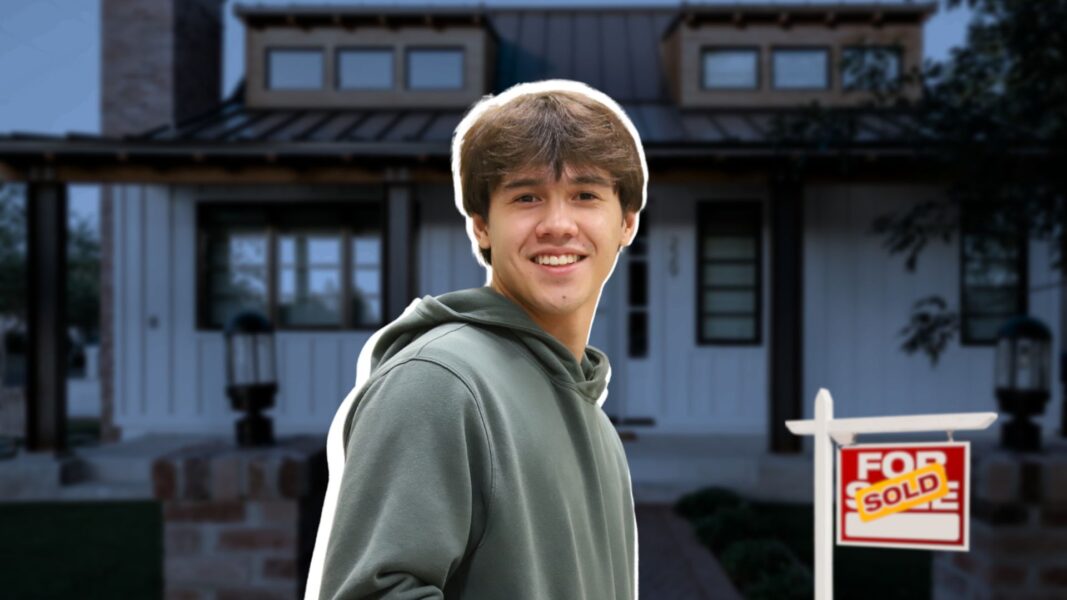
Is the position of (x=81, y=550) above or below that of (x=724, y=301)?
below

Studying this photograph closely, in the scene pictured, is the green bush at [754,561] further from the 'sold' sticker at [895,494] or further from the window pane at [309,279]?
the window pane at [309,279]

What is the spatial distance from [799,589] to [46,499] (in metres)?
6.73

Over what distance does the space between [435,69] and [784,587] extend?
779cm

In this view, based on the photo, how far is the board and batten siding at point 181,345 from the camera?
10164 mm

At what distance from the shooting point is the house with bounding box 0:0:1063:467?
32.4 ft

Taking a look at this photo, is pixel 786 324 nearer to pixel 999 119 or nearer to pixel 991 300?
pixel 999 119

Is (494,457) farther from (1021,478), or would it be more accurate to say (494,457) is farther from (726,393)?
(726,393)

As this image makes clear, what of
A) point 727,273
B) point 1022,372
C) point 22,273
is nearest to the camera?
point 1022,372

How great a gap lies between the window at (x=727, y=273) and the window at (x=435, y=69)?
333 centimetres

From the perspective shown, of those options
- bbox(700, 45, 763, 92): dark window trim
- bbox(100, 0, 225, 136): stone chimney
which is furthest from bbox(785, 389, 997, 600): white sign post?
bbox(100, 0, 225, 136): stone chimney

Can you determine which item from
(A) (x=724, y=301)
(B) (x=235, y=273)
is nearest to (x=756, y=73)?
(A) (x=724, y=301)

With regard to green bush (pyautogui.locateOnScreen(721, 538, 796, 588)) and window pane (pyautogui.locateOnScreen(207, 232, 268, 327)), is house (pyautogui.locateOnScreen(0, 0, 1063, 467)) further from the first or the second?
green bush (pyautogui.locateOnScreen(721, 538, 796, 588))

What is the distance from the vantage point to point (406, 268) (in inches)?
331

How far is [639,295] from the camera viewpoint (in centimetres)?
1018
